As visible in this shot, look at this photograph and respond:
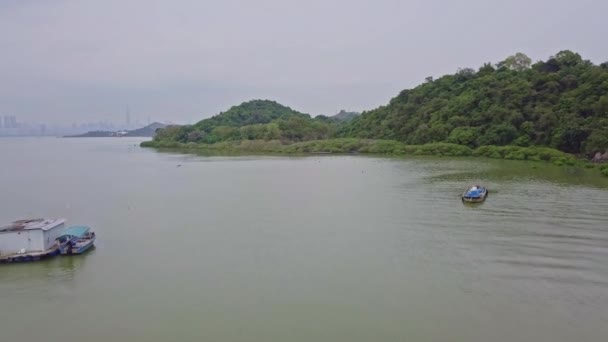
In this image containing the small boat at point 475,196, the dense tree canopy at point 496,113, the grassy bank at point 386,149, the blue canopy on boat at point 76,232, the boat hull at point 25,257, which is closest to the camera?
the boat hull at point 25,257

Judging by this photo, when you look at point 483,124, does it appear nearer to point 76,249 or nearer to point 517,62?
point 517,62

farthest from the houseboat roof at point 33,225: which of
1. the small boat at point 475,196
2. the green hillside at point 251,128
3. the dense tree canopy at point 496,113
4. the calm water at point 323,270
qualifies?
the green hillside at point 251,128

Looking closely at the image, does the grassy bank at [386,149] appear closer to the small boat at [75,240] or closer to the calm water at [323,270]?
the calm water at [323,270]

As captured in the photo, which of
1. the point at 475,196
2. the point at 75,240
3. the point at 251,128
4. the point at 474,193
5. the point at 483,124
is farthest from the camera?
the point at 251,128

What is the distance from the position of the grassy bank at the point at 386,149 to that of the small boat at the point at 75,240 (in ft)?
77.1

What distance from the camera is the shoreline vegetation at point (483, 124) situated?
103 ft

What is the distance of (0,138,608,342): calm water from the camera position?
7672mm

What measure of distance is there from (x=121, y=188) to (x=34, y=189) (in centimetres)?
417

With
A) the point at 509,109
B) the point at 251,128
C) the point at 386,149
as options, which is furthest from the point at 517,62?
the point at 251,128

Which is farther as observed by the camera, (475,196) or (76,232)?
(475,196)

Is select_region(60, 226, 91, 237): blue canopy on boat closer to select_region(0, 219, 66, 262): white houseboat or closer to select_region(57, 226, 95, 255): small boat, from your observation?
select_region(57, 226, 95, 255): small boat

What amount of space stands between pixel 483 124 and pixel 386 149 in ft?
27.2

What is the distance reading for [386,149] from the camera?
4059 centimetres

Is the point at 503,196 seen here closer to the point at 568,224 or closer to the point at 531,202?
the point at 531,202
